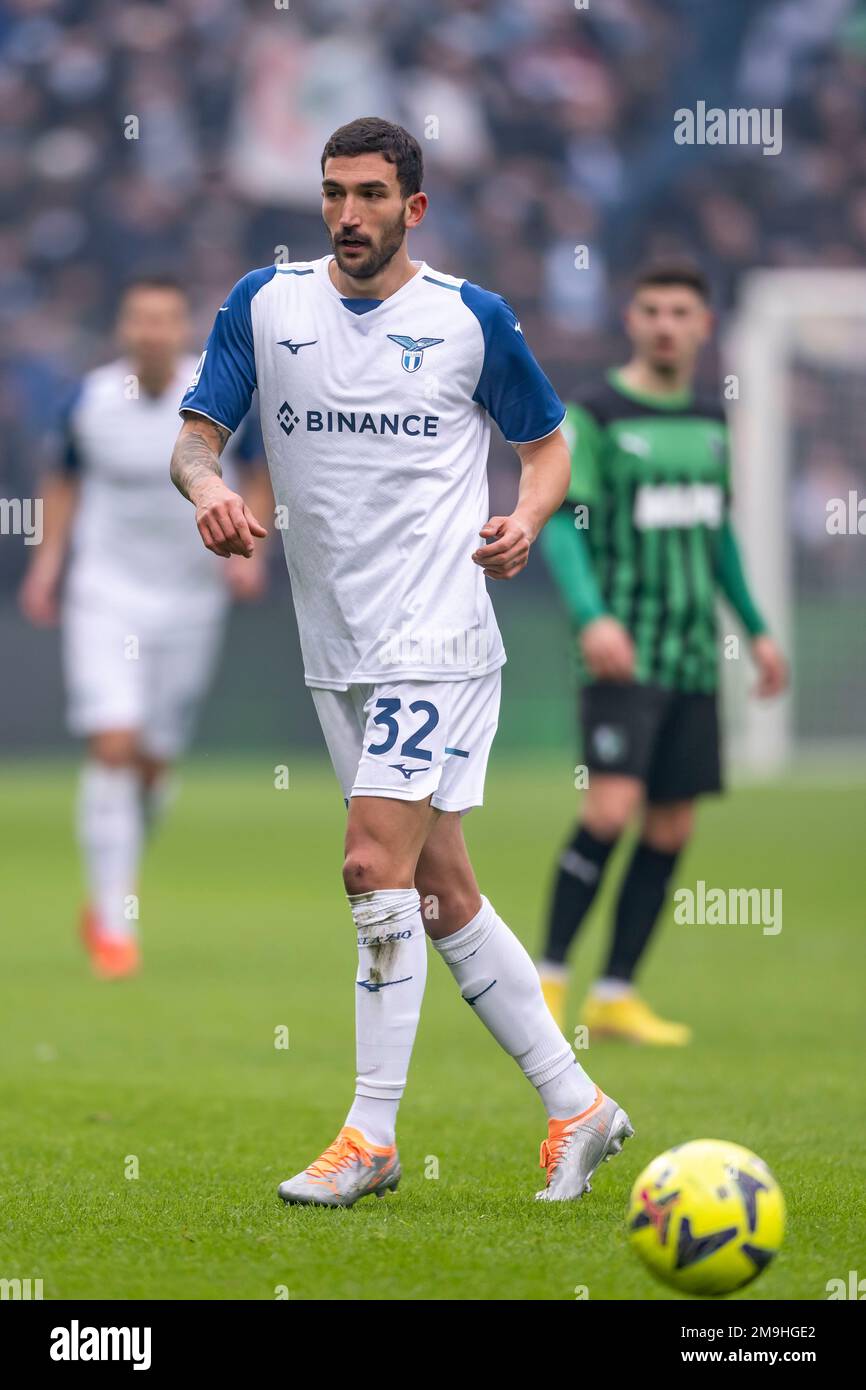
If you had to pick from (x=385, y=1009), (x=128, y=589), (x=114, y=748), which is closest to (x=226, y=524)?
(x=385, y=1009)

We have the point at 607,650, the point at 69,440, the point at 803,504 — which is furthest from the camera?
the point at 803,504

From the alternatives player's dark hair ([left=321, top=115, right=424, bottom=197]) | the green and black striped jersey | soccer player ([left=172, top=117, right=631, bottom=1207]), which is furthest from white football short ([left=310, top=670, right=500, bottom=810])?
the green and black striped jersey

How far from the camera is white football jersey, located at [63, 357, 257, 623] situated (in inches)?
369

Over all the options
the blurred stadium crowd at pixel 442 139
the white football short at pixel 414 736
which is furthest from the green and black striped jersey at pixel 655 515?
the blurred stadium crowd at pixel 442 139

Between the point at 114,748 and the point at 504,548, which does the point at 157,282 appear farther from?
the point at 504,548

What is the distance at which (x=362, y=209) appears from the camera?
4562 millimetres

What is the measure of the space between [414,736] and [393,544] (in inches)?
15.8

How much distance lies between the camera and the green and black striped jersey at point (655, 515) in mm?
7453

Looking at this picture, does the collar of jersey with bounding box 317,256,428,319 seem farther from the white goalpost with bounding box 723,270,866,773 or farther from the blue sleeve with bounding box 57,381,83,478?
the white goalpost with bounding box 723,270,866,773

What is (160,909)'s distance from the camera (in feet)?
36.4
